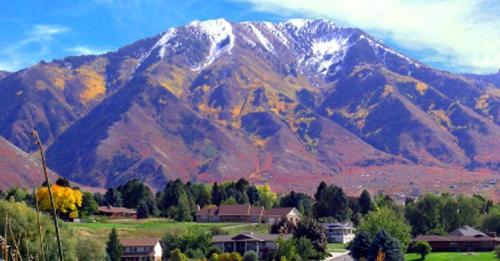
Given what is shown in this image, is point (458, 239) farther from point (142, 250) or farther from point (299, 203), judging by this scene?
point (299, 203)

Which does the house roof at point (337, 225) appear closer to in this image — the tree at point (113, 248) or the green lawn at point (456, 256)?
the green lawn at point (456, 256)

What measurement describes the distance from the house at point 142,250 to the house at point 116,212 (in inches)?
1266

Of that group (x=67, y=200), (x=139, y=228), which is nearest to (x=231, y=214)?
(x=139, y=228)

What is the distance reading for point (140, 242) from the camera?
84250 millimetres

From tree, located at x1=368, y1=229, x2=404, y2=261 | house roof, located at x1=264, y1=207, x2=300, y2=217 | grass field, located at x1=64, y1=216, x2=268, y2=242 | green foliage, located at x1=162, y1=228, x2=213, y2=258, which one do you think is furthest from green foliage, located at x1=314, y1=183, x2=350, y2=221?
tree, located at x1=368, y1=229, x2=404, y2=261

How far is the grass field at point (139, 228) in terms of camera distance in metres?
85.6

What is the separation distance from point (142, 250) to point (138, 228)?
1426 centimetres

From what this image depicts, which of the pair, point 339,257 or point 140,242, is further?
point 339,257

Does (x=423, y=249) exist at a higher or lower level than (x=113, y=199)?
lower

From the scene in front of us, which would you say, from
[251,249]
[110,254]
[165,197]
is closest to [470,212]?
[251,249]

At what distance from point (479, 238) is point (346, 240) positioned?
20618 mm

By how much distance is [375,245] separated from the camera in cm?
7638

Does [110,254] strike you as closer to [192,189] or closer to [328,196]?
[328,196]

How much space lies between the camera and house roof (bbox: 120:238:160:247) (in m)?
83.3
